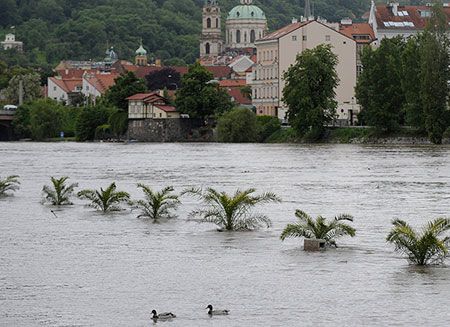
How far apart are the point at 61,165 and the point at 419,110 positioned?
35509 millimetres

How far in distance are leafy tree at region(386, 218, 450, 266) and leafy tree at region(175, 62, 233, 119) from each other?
114859mm

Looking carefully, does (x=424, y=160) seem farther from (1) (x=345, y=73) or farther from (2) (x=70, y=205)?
(1) (x=345, y=73)

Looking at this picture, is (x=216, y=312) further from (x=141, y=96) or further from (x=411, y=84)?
(x=141, y=96)

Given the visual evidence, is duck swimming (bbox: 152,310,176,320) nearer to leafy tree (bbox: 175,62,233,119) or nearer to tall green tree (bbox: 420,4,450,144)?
tall green tree (bbox: 420,4,450,144)

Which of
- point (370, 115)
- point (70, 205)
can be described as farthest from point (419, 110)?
point (70, 205)

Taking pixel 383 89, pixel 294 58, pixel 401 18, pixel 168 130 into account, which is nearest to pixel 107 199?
pixel 383 89

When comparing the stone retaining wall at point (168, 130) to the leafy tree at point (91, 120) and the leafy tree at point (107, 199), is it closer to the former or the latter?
the leafy tree at point (91, 120)

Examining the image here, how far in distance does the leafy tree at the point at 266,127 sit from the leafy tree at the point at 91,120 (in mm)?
28234

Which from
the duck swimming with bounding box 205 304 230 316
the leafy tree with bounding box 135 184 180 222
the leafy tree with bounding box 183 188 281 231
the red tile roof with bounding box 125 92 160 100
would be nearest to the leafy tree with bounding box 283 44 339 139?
A: the red tile roof with bounding box 125 92 160 100

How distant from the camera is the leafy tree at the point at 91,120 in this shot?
157 metres

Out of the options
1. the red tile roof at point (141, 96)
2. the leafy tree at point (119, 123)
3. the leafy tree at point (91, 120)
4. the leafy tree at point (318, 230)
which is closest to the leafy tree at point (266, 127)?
the red tile roof at point (141, 96)

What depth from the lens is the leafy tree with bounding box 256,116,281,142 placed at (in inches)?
5226

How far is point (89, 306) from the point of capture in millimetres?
24844

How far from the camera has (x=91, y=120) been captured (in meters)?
158
